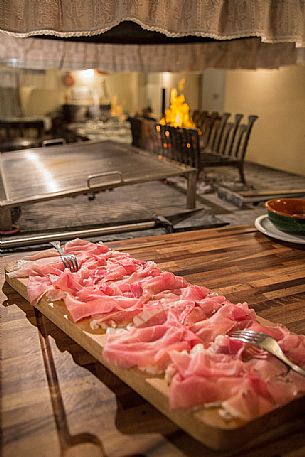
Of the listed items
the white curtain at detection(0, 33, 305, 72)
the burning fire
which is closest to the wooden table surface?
the white curtain at detection(0, 33, 305, 72)

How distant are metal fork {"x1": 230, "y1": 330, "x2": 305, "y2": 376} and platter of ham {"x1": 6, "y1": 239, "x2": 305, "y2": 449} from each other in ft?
0.08

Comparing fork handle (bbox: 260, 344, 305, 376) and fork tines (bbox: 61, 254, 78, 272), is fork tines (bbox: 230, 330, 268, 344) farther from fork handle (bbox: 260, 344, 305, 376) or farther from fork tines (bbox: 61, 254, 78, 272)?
Answer: fork tines (bbox: 61, 254, 78, 272)

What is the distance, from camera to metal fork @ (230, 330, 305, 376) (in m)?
1.11

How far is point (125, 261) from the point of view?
1755 mm

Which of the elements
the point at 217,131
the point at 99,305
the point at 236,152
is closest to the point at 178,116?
the point at 217,131

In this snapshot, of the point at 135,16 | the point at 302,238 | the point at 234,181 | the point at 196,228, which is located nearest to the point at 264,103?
the point at 234,181

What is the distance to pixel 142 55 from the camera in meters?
4.14

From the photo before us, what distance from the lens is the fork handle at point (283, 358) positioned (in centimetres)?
110

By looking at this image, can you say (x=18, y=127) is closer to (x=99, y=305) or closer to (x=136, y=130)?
(x=136, y=130)

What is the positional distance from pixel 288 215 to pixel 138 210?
1563 mm

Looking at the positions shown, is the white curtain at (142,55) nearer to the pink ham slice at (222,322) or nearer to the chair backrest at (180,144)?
the chair backrest at (180,144)

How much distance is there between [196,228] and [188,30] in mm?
1380

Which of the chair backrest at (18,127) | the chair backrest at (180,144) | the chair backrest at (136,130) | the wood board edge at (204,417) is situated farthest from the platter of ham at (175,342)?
the chair backrest at (18,127)

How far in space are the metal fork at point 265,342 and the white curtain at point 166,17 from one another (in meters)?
1.30
